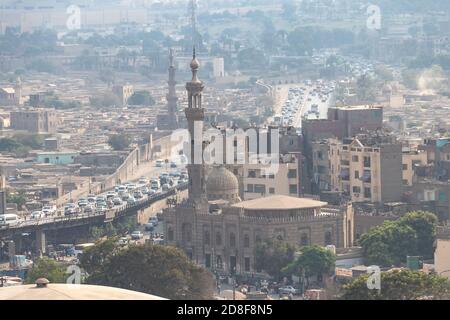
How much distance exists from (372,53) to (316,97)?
90.4ft

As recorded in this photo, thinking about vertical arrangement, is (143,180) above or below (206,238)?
below

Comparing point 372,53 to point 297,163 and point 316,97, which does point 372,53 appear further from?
point 297,163

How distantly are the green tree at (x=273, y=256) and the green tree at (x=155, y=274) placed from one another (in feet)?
13.3

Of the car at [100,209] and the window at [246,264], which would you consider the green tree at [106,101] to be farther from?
the window at [246,264]

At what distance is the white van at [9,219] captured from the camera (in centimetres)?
3744

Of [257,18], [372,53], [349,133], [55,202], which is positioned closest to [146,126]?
[55,202]

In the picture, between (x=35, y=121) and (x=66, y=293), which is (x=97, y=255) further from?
(x=35, y=121)

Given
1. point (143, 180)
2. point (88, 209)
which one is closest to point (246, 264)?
point (88, 209)

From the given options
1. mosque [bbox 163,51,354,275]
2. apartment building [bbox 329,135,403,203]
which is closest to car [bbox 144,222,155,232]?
A: apartment building [bbox 329,135,403,203]

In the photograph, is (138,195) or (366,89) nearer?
(138,195)

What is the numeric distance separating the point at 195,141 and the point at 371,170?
10.2 feet

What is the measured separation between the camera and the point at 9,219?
38.4m

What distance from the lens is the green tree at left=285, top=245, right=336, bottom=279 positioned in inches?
1251

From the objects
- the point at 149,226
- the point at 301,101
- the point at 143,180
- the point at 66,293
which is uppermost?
the point at 66,293
